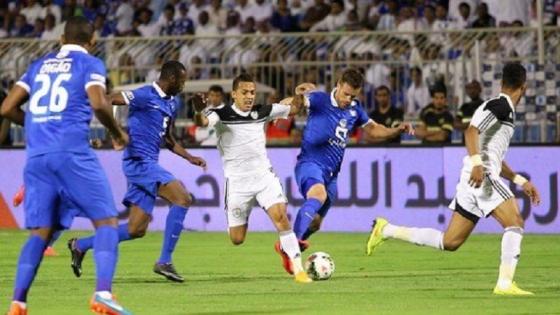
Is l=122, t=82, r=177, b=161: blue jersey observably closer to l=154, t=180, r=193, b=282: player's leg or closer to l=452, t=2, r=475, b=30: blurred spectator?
l=154, t=180, r=193, b=282: player's leg

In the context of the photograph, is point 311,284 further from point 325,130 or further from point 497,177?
point 325,130

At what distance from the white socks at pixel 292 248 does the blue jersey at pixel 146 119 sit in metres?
1.83

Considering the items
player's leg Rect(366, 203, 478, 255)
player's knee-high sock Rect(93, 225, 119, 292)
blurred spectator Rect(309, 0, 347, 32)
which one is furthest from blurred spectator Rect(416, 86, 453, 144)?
player's knee-high sock Rect(93, 225, 119, 292)

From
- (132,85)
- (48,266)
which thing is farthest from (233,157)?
(132,85)

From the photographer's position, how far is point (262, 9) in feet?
92.9

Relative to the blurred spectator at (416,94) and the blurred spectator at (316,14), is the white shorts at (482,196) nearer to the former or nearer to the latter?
the blurred spectator at (416,94)

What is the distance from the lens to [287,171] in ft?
77.8

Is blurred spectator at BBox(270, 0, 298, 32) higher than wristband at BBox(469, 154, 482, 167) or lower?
higher

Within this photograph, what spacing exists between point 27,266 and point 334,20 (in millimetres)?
16599

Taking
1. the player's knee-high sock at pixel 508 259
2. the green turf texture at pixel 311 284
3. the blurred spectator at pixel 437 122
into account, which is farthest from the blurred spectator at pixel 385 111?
the player's knee-high sock at pixel 508 259

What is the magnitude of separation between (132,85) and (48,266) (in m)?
8.14

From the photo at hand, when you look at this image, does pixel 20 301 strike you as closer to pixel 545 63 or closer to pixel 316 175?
pixel 316 175

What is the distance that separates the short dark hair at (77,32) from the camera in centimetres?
1160

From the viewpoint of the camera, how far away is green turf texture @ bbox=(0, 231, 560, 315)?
12.8 metres
